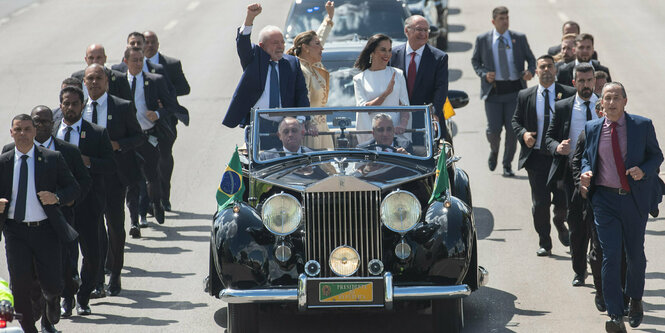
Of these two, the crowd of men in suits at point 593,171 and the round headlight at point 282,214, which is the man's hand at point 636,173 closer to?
the crowd of men in suits at point 593,171

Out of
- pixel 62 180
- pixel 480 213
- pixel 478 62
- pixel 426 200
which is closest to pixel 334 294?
pixel 426 200

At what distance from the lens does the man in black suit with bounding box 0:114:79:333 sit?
902cm

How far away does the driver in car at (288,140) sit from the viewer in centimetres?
978

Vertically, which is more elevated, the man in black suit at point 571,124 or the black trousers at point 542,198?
the man in black suit at point 571,124

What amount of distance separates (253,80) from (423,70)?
204 cm

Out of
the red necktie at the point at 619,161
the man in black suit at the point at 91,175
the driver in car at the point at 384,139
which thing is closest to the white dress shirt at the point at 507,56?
the driver in car at the point at 384,139

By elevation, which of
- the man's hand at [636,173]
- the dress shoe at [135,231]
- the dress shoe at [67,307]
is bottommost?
the dress shoe at [67,307]

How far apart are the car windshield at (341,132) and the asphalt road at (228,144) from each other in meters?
1.45

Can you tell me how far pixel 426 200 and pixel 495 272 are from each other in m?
1.94

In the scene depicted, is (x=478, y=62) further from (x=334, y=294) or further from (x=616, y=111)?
(x=334, y=294)

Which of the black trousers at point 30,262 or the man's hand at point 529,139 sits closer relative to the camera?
the black trousers at point 30,262

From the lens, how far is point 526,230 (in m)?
12.9

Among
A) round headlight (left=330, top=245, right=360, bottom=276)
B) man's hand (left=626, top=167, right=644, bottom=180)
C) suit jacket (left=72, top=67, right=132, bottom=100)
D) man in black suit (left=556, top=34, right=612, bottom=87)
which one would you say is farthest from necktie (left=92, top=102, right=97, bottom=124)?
man in black suit (left=556, top=34, right=612, bottom=87)

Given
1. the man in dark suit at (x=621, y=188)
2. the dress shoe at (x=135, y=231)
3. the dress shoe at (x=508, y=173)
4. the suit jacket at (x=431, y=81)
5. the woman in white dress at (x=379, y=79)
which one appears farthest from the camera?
the dress shoe at (x=508, y=173)
